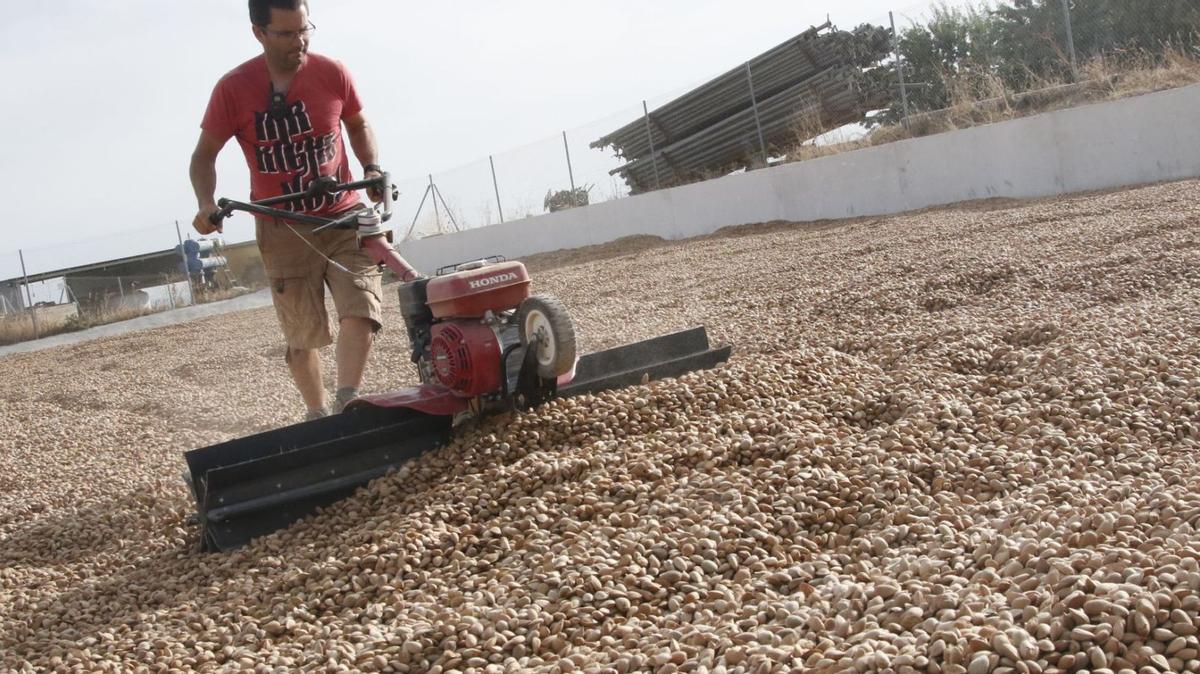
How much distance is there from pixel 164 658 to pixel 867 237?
10.1 m

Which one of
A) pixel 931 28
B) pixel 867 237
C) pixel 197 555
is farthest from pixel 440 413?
pixel 931 28

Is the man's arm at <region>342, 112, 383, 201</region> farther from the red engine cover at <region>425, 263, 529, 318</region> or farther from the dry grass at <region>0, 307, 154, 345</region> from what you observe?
the dry grass at <region>0, 307, 154, 345</region>

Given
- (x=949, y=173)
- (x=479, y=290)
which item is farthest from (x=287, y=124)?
(x=949, y=173)

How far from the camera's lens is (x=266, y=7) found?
4.51 m

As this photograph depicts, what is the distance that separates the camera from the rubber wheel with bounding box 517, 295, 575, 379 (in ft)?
13.2

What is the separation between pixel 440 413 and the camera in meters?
4.34

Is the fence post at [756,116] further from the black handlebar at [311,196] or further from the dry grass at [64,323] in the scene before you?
the black handlebar at [311,196]

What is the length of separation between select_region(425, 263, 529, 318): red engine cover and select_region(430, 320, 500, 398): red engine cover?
62mm

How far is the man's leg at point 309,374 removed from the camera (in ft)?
16.7

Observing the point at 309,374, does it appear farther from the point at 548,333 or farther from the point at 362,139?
the point at 548,333

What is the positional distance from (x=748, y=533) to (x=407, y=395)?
5.67ft

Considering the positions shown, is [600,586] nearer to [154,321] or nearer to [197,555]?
[197,555]

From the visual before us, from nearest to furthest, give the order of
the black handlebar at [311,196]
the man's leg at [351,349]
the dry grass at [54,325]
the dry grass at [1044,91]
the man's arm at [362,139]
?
the black handlebar at [311,196] < the man's leg at [351,349] < the man's arm at [362,139] < the dry grass at [1044,91] < the dry grass at [54,325]

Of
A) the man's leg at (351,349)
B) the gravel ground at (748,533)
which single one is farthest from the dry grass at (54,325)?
the man's leg at (351,349)
